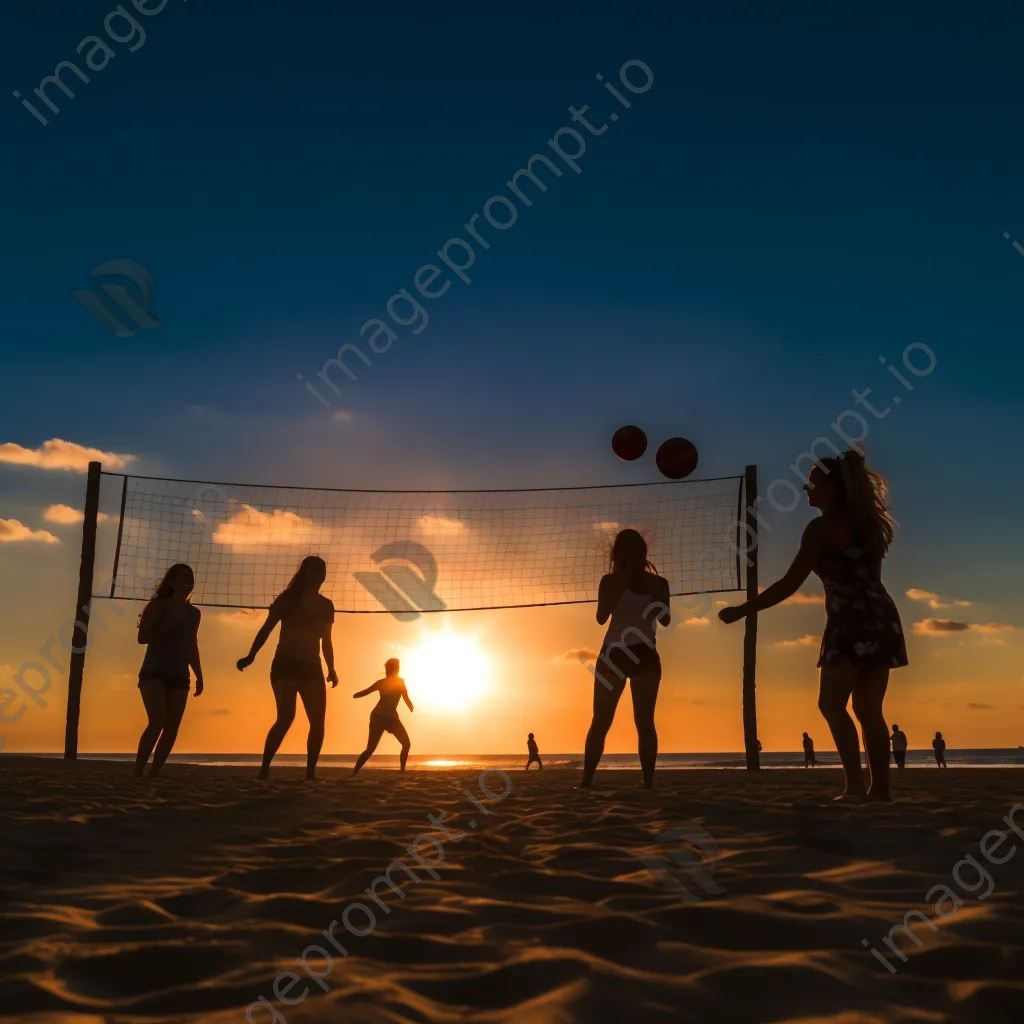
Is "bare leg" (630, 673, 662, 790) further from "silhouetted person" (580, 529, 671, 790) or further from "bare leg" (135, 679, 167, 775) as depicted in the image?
"bare leg" (135, 679, 167, 775)

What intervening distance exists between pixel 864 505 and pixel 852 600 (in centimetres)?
41

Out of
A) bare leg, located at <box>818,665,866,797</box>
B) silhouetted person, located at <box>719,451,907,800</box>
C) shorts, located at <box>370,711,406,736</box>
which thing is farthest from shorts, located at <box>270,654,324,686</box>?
bare leg, located at <box>818,665,866,797</box>

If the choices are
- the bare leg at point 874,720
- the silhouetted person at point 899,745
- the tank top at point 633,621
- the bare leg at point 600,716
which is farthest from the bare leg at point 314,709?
the silhouetted person at point 899,745

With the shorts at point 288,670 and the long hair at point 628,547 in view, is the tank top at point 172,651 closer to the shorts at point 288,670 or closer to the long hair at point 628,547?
the shorts at point 288,670

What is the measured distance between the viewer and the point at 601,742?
5203 mm

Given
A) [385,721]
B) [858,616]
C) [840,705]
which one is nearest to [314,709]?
[385,721]

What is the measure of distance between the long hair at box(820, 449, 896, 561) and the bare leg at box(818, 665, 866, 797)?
521mm

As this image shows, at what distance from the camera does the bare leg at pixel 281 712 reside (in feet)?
19.2

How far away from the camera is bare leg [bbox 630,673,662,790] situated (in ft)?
16.6

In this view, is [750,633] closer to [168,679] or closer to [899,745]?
[168,679]

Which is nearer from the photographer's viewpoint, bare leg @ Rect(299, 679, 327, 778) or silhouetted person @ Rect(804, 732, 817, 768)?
bare leg @ Rect(299, 679, 327, 778)

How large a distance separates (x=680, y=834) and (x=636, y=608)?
2105mm

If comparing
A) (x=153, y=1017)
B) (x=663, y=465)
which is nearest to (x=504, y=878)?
(x=153, y=1017)

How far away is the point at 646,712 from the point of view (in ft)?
16.6
